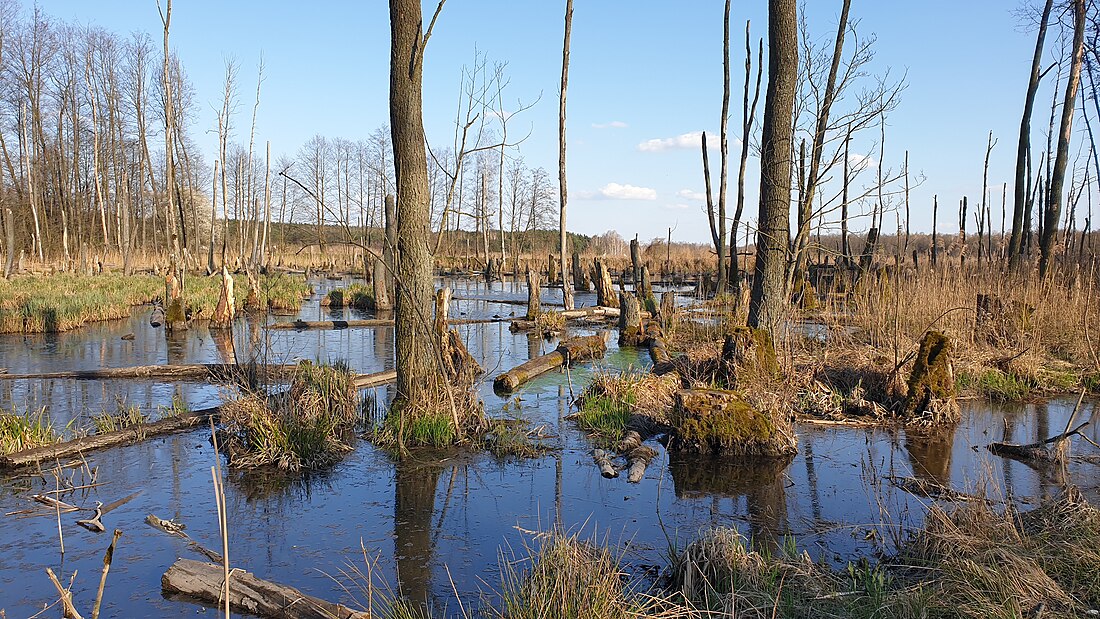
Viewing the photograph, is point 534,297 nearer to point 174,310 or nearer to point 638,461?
point 174,310

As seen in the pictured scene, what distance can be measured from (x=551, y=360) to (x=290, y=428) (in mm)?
5160

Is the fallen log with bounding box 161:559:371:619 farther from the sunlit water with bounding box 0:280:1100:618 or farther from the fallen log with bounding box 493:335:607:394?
the fallen log with bounding box 493:335:607:394

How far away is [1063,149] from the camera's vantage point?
15602 mm

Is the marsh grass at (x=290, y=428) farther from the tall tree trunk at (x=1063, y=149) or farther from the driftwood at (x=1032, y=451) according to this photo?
the tall tree trunk at (x=1063, y=149)

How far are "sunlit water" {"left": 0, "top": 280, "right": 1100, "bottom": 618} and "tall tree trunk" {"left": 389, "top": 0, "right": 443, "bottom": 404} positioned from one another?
2.75ft

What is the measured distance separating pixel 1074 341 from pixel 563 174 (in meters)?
13.8

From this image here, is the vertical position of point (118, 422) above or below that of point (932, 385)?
below

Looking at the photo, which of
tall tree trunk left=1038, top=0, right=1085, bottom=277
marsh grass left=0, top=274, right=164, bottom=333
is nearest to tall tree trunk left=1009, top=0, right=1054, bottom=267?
tall tree trunk left=1038, top=0, right=1085, bottom=277

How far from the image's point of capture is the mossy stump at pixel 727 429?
21.7ft

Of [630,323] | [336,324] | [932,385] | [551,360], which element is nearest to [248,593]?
[932,385]

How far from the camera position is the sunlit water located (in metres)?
4.18

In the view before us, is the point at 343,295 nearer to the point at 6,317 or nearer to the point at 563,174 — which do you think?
the point at 563,174

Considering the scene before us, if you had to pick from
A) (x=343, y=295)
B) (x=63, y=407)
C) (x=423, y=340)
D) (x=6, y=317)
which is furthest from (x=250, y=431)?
(x=343, y=295)

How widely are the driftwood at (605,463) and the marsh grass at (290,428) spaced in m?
2.18
